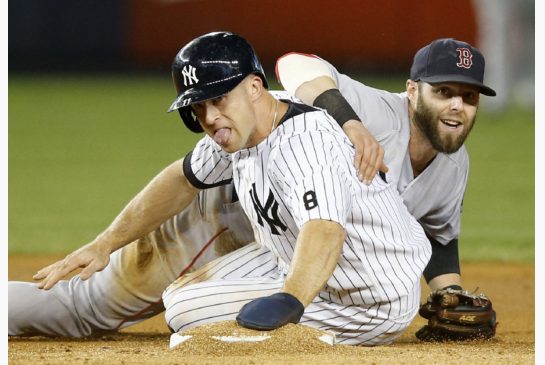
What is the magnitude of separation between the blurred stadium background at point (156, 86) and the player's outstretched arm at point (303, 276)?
176 inches

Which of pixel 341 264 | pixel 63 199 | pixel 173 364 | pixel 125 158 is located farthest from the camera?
pixel 125 158

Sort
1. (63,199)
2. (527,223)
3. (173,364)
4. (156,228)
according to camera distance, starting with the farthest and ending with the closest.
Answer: (63,199) → (527,223) → (156,228) → (173,364)

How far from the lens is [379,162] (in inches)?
158

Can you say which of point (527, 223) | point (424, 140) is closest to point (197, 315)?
point (424, 140)

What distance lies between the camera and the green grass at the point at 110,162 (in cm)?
868

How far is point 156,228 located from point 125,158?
8522 mm

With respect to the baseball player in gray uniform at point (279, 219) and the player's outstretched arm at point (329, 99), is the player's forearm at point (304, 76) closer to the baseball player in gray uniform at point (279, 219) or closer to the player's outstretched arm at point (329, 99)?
the player's outstretched arm at point (329, 99)

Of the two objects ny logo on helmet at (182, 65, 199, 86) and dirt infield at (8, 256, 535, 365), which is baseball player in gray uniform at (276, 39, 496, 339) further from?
ny logo on helmet at (182, 65, 199, 86)

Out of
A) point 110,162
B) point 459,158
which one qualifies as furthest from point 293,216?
point 110,162

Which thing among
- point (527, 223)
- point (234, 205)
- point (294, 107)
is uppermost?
point (294, 107)

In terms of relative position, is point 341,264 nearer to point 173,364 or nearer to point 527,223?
point 173,364

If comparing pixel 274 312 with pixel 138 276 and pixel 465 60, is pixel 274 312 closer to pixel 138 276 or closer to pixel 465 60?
pixel 138 276

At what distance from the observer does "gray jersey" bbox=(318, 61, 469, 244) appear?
4641 millimetres

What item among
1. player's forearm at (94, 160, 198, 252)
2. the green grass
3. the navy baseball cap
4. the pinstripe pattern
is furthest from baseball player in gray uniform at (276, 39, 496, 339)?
the green grass
